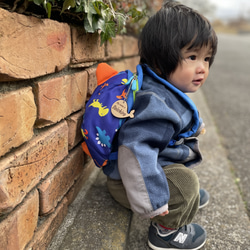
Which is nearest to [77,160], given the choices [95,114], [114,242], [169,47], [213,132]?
[95,114]

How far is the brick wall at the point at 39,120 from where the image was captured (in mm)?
794

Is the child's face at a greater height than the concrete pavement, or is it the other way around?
the child's face

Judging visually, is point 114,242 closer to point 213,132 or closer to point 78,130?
point 78,130

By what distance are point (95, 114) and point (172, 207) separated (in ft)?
1.83

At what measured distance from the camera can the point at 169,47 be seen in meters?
1.29

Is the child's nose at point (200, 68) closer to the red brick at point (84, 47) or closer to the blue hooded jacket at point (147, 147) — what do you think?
the blue hooded jacket at point (147, 147)

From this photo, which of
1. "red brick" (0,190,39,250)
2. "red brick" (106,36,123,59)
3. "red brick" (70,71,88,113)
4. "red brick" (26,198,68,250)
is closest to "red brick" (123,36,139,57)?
"red brick" (106,36,123,59)

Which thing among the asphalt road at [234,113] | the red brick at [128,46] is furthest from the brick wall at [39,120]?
the asphalt road at [234,113]

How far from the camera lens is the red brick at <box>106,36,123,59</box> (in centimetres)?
168

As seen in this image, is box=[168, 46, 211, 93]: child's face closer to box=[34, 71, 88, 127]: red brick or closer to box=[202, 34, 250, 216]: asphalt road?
box=[34, 71, 88, 127]: red brick

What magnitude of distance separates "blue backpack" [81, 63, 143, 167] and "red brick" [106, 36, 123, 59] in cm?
41

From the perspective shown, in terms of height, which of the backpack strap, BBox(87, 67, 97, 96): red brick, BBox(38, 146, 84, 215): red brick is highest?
the backpack strap

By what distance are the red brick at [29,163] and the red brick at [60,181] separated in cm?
4

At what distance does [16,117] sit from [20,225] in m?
0.37
